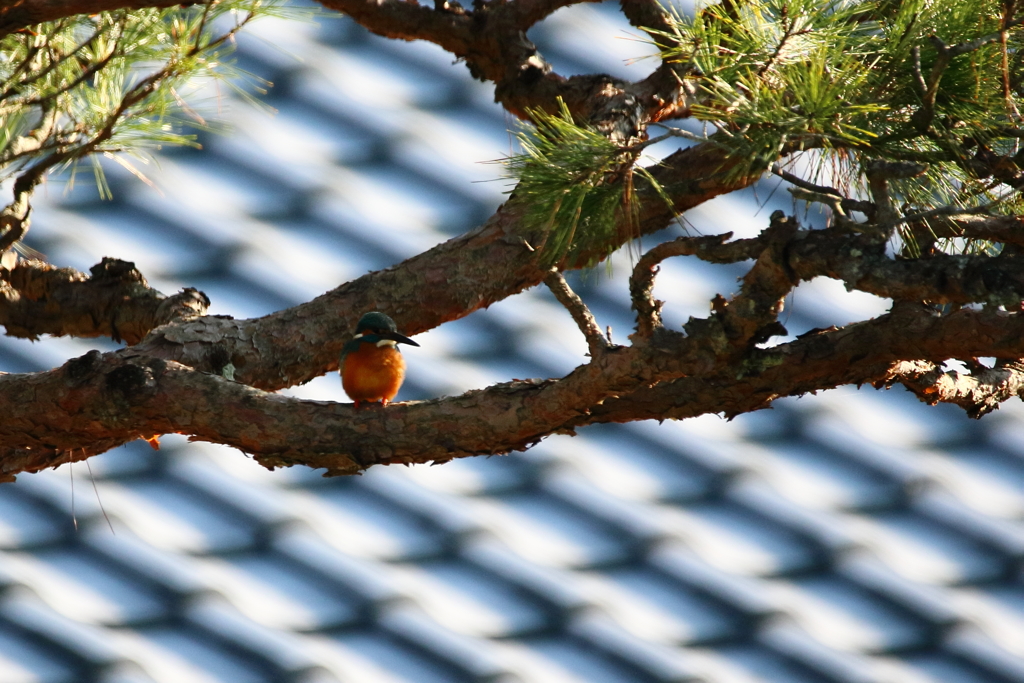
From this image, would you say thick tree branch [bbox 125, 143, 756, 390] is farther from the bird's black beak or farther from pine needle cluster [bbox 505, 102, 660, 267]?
pine needle cluster [bbox 505, 102, 660, 267]

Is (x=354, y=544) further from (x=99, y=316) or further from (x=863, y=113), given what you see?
(x=863, y=113)

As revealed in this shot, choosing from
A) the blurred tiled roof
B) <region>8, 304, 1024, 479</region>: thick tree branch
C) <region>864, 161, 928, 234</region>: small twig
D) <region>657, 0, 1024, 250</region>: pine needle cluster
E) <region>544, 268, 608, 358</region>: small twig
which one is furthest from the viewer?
the blurred tiled roof

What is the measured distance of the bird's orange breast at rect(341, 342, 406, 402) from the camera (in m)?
2.82

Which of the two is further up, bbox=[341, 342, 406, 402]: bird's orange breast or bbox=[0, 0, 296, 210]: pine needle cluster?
bbox=[0, 0, 296, 210]: pine needle cluster

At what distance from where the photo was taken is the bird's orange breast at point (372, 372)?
2822 millimetres

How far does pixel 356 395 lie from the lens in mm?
3018

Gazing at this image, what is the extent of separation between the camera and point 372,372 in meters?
2.94

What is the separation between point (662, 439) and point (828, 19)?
10.2 feet

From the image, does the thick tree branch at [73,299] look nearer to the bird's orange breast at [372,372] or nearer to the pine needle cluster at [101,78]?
the pine needle cluster at [101,78]

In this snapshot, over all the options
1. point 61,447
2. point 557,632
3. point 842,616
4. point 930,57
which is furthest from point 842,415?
point 61,447

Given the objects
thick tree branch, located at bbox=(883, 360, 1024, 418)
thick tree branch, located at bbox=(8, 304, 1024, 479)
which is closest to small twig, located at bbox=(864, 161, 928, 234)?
thick tree branch, located at bbox=(8, 304, 1024, 479)

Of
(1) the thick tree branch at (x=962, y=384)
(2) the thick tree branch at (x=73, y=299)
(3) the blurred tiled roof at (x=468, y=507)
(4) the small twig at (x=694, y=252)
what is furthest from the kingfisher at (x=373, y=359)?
(3) the blurred tiled roof at (x=468, y=507)

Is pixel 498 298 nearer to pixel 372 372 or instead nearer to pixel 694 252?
pixel 372 372

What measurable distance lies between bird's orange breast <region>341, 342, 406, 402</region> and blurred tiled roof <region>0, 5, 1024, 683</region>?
149cm
